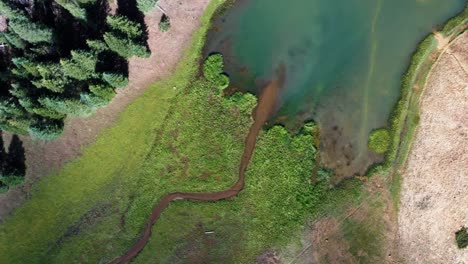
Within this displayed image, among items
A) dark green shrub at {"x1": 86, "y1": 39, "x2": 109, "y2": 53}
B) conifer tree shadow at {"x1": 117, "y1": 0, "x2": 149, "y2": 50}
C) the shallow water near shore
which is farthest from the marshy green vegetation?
dark green shrub at {"x1": 86, "y1": 39, "x2": 109, "y2": 53}

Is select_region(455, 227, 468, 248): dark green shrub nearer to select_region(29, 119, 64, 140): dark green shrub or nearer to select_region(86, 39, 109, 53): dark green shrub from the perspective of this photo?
select_region(86, 39, 109, 53): dark green shrub

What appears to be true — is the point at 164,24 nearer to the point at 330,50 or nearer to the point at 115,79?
the point at 115,79

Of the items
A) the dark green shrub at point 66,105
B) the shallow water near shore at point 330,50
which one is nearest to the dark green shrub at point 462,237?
the shallow water near shore at point 330,50

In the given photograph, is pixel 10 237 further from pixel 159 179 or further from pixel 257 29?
pixel 257 29

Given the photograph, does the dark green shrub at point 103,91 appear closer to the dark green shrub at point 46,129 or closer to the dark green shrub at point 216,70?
the dark green shrub at point 46,129

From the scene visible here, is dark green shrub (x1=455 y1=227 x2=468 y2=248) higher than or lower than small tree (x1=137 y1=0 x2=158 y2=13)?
lower

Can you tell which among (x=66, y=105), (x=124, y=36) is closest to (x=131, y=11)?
(x=124, y=36)

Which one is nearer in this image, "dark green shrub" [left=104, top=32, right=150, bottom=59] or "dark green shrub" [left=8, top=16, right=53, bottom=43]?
"dark green shrub" [left=8, top=16, right=53, bottom=43]
